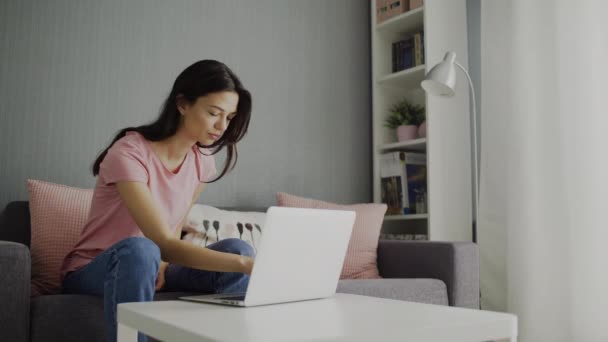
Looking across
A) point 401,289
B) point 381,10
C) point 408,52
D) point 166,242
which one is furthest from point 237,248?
point 381,10

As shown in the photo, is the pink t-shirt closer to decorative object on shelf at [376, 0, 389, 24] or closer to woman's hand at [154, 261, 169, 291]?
woman's hand at [154, 261, 169, 291]

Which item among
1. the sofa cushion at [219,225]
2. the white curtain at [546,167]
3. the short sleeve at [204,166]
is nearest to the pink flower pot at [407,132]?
A: the white curtain at [546,167]

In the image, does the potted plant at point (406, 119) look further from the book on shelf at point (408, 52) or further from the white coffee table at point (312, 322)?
the white coffee table at point (312, 322)

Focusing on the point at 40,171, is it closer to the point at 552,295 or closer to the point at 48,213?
the point at 48,213

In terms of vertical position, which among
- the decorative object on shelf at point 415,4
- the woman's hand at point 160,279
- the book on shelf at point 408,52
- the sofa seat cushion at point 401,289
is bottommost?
the sofa seat cushion at point 401,289

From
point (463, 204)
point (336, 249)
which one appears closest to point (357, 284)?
point (336, 249)

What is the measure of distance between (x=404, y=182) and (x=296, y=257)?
6.15 feet

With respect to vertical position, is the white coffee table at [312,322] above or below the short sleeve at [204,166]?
below

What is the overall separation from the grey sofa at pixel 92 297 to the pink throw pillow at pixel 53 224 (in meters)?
0.12

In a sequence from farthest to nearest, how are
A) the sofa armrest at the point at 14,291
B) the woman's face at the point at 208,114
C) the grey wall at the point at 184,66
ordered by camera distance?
the grey wall at the point at 184,66 < the woman's face at the point at 208,114 < the sofa armrest at the point at 14,291

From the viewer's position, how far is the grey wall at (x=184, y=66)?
2156mm

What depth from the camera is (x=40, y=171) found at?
2152mm

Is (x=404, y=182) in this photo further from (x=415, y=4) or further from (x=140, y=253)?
(x=140, y=253)

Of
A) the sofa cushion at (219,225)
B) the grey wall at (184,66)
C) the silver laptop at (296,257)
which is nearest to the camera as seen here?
the silver laptop at (296,257)
